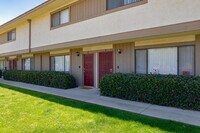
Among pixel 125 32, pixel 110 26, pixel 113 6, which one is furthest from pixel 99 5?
pixel 125 32

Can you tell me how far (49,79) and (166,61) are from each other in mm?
9407

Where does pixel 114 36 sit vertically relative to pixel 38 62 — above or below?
above

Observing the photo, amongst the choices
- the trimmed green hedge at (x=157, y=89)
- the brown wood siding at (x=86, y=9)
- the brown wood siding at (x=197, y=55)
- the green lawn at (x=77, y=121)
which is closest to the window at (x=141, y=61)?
the trimmed green hedge at (x=157, y=89)

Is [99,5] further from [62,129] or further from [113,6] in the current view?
[62,129]

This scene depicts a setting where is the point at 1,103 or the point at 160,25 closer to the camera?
the point at 160,25

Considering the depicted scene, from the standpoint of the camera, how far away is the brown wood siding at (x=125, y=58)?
11.1 m

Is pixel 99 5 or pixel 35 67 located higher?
pixel 99 5

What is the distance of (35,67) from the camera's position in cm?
1980

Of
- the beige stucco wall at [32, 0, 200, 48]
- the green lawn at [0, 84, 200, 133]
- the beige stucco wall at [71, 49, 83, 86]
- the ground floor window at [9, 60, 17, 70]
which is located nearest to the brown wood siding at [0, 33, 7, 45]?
the ground floor window at [9, 60, 17, 70]

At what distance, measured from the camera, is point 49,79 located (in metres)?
15.2

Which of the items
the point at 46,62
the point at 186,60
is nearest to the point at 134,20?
the point at 186,60

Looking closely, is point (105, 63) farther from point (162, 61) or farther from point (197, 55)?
point (197, 55)

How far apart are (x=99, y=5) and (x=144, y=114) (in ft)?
23.6

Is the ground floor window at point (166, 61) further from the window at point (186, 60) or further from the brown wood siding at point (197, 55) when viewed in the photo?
the brown wood siding at point (197, 55)
